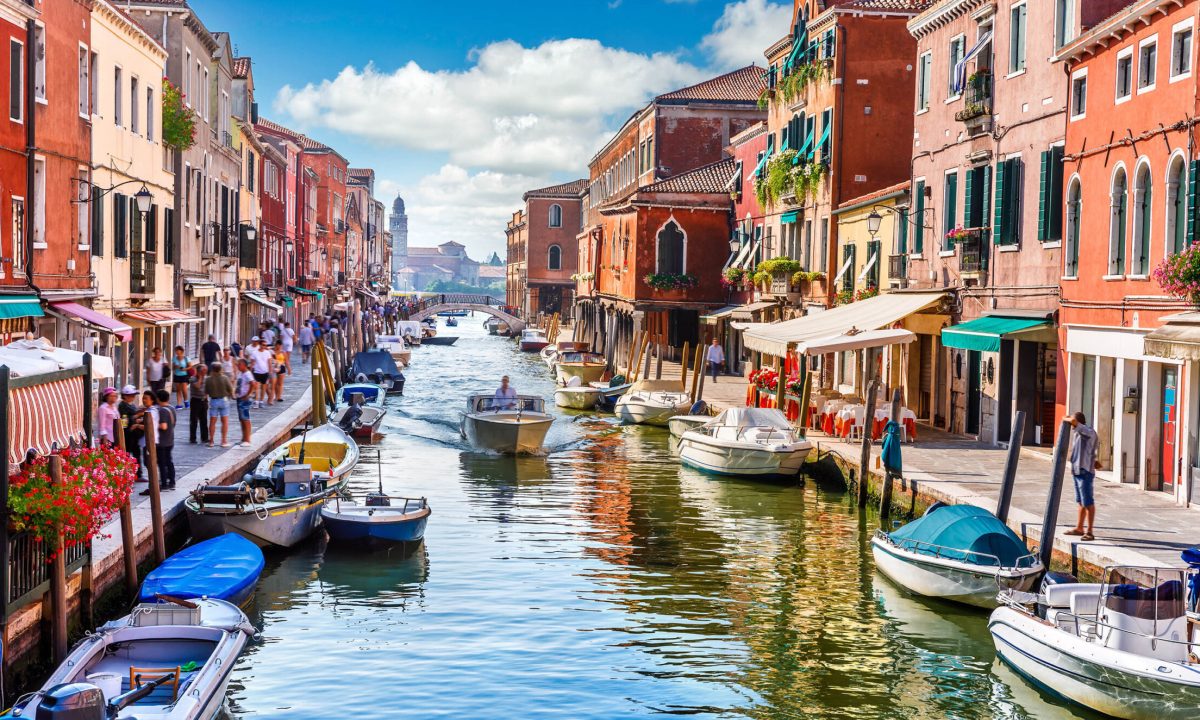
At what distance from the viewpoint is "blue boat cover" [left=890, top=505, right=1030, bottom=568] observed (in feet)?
47.6

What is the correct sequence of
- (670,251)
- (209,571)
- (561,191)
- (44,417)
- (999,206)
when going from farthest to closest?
(561,191), (670,251), (999,206), (209,571), (44,417)

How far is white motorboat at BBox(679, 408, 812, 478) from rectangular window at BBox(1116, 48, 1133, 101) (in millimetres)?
8062

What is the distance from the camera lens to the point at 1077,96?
20750 mm

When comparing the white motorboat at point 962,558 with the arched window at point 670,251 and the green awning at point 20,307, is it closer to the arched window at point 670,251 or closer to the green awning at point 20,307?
the green awning at point 20,307

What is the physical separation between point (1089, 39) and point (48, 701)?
53.6 feet

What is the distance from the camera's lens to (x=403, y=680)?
12.4m

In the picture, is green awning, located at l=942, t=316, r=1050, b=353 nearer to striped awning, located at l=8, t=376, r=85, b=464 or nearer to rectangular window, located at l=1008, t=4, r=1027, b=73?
rectangular window, located at l=1008, t=4, r=1027, b=73

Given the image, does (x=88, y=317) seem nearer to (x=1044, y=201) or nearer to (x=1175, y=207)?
(x=1044, y=201)

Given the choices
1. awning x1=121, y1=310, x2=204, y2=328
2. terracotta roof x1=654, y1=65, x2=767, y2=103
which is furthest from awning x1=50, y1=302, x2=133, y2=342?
terracotta roof x1=654, y1=65, x2=767, y2=103

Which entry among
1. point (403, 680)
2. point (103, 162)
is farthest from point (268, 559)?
point (103, 162)

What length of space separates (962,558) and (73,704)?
9.23 m

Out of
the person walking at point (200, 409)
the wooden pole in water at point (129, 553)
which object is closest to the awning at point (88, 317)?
the person walking at point (200, 409)

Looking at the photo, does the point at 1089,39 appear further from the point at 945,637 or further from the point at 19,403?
the point at 19,403

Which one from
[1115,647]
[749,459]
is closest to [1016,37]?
[749,459]
